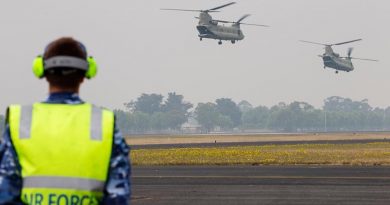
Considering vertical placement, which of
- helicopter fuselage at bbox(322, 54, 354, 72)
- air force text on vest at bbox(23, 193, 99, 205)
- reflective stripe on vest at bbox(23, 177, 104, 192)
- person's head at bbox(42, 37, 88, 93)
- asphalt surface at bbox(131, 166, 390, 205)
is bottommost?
asphalt surface at bbox(131, 166, 390, 205)

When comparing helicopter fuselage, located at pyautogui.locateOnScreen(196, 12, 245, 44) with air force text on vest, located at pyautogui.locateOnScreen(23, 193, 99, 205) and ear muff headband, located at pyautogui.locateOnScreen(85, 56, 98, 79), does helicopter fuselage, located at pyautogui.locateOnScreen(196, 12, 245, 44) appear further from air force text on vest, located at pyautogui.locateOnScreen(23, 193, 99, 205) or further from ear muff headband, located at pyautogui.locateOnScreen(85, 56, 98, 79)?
air force text on vest, located at pyautogui.locateOnScreen(23, 193, 99, 205)

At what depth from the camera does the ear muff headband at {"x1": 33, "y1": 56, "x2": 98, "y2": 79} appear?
4.41m

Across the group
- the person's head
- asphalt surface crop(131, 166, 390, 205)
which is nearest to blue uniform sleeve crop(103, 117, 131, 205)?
the person's head

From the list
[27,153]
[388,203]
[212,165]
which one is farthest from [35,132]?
[212,165]

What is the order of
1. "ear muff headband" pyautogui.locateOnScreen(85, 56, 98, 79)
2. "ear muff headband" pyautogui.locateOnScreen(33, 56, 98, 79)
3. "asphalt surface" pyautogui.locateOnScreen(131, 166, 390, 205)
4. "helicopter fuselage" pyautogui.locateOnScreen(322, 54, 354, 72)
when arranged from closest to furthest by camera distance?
"ear muff headband" pyautogui.locateOnScreen(33, 56, 98, 79)
"ear muff headband" pyautogui.locateOnScreen(85, 56, 98, 79)
"asphalt surface" pyautogui.locateOnScreen(131, 166, 390, 205)
"helicopter fuselage" pyautogui.locateOnScreen(322, 54, 354, 72)

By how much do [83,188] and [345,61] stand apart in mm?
128913

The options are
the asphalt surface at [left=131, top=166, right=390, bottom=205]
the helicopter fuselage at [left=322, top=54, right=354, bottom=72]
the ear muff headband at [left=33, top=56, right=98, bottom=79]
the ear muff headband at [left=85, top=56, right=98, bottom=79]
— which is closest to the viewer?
the ear muff headband at [left=33, top=56, right=98, bottom=79]

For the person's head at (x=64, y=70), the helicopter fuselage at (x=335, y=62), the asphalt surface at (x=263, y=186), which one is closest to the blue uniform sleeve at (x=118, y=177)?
the person's head at (x=64, y=70)

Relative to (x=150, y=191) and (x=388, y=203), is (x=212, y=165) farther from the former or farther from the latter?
(x=388, y=203)

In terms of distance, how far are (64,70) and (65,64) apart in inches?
2.8

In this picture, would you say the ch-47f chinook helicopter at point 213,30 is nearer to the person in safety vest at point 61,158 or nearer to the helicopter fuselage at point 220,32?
the helicopter fuselage at point 220,32

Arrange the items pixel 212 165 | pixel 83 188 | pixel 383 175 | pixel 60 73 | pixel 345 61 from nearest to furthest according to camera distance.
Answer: pixel 83 188, pixel 60 73, pixel 383 175, pixel 212 165, pixel 345 61

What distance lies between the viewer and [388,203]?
64.6 ft

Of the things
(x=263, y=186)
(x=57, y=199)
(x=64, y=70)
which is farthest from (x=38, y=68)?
(x=263, y=186)
